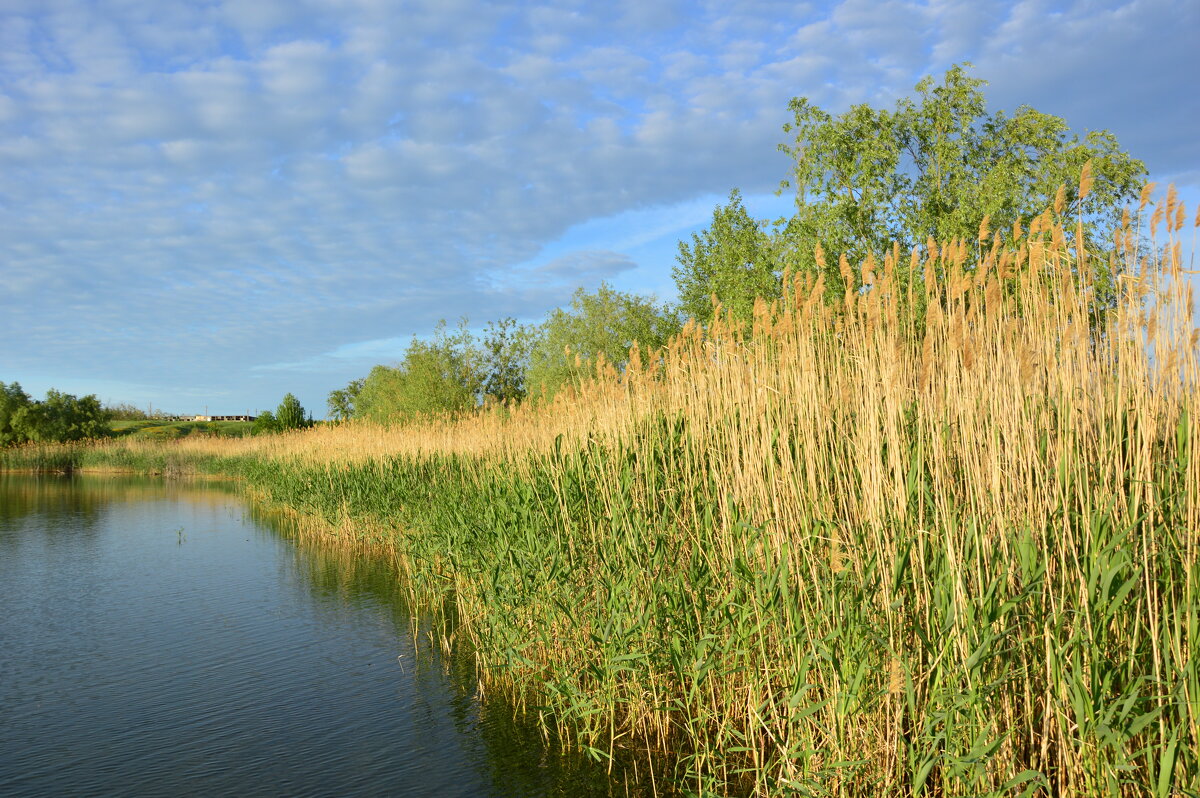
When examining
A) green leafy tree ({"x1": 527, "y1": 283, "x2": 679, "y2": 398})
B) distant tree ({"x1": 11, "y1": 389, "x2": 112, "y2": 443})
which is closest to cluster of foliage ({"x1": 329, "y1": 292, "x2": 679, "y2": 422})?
green leafy tree ({"x1": 527, "y1": 283, "x2": 679, "y2": 398})

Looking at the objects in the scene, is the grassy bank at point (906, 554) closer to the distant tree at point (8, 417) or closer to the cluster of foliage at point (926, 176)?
the cluster of foliage at point (926, 176)

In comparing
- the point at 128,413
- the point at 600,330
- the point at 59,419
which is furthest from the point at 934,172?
the point at 128,413

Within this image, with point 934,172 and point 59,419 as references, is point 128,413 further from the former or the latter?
point 934,172

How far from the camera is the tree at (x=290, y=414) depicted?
1783 inches

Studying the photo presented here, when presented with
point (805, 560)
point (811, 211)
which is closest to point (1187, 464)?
point (805, 560)

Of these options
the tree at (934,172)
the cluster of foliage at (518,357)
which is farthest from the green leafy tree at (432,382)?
the tree at (934,172)

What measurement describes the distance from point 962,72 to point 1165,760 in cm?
2619

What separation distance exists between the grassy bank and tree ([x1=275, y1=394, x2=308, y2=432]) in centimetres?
4236

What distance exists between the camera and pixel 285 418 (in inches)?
1786

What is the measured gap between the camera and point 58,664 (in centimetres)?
825

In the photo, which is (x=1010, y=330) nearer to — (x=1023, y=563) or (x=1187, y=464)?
(x=1187, y=464)

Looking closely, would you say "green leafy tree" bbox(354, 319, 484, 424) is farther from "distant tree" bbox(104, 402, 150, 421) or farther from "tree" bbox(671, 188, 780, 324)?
"distant tree" bbox(104, 402, 150, 421)

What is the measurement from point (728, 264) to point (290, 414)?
27907 millimetres

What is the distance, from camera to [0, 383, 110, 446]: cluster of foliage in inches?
1731
